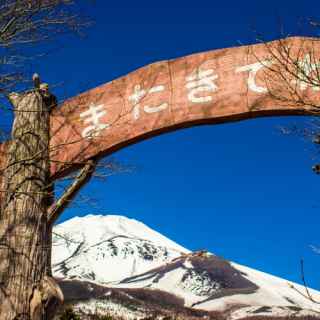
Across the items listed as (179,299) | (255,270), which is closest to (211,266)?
(255,270)

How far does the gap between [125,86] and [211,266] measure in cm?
1284

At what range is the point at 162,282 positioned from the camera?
15.2m

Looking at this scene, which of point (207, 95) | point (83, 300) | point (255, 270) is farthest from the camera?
point (255, 270)

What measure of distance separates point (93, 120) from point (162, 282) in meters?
11.1

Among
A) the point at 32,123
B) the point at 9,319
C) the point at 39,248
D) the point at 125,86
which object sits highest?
the point at 125,86

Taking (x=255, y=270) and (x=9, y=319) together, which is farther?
(x=255, y=270)

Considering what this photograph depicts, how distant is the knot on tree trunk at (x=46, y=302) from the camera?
12.3 ft

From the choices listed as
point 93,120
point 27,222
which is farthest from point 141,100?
point 27,222

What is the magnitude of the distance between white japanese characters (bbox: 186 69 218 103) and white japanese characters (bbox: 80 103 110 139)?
0.84m

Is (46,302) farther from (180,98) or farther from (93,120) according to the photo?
(180,98)

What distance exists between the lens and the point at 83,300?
1169cm

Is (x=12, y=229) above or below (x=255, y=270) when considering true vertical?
below

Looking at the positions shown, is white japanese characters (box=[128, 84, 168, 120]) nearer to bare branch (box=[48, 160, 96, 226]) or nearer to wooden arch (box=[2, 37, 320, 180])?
wooden arch (box=[2, 37, 320, 180])

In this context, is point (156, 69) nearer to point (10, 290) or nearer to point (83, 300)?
point (10, 290)
